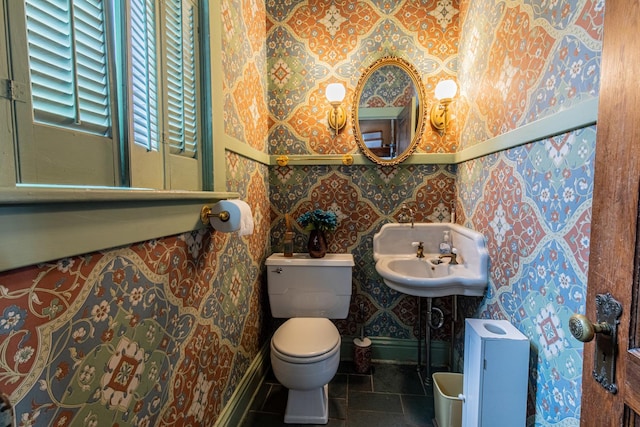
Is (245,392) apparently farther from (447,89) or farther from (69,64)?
(447,89)

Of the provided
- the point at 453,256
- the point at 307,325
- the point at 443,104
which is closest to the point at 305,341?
the point at 307,325

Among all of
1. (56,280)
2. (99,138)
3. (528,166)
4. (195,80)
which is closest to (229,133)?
(195,80)

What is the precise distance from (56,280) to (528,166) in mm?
1431

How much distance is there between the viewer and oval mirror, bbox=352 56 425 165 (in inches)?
74.6

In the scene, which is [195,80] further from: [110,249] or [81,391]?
[81,391]

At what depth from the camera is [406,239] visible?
1938 mm

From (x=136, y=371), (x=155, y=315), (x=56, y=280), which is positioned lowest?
(x=136, y=371)

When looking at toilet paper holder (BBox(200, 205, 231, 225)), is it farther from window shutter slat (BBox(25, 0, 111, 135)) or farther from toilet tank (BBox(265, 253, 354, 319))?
toilet tank (BBox(265, 253, 354, 319))

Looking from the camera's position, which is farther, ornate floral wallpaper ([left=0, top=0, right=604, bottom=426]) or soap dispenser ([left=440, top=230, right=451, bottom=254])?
soap dispenser ([left=440, top=230, right=451, bottom=254])

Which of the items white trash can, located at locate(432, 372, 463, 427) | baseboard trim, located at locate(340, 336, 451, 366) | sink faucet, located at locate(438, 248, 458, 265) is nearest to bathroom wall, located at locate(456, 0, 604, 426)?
sink faucet, located at locate(438, 248, 458, 265)

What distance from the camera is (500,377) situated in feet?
3.40

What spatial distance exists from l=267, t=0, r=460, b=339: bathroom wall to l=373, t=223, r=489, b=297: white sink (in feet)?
0.33

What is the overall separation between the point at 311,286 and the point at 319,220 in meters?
0.43

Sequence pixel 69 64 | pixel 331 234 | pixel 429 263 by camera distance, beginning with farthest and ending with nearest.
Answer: pixel 331 234 < pixel 429 263 < pixel 69 64
